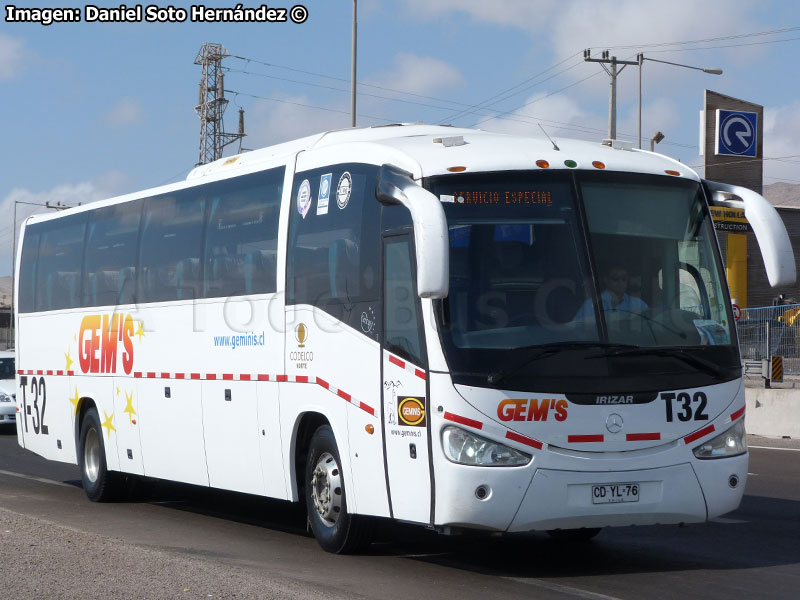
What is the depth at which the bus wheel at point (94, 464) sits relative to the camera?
1473cm

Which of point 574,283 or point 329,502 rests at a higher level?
point 574,283

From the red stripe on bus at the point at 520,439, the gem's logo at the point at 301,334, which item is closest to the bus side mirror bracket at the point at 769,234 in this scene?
the red stripe on bus at the point at 520,439

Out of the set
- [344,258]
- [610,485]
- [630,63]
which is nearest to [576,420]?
[610,485]

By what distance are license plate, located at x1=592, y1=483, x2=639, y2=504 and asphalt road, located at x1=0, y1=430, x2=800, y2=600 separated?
22.5 inches

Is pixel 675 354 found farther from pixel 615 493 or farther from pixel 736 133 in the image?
pixel 736 133

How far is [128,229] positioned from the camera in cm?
1430

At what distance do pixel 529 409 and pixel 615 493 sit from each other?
85 centimetres

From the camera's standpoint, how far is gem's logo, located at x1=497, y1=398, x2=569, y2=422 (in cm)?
841

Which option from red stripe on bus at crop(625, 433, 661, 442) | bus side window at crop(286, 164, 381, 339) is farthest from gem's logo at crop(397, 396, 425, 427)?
red stripe on bus at crop(625, 433, 661, 442)

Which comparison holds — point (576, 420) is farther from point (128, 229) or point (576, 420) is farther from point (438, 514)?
point (128, 229)

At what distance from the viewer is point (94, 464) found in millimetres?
14992

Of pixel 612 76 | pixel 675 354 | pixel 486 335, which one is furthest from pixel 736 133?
pixel 486 335

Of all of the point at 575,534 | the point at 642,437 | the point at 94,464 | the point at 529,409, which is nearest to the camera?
the point at 529,409

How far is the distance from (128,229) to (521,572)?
709cm
